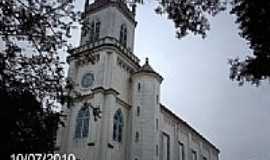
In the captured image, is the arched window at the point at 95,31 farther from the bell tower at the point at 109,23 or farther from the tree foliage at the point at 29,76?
the tree foliage at the point at 29,76

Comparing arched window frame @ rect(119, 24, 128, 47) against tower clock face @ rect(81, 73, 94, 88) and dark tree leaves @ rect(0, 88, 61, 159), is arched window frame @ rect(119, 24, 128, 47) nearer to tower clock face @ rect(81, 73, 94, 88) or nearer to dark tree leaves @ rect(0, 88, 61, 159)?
tower clock face @ rect(81, 73, 94, 88)

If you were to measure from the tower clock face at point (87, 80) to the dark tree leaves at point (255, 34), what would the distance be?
24440 millimetres

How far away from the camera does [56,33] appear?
34.2 feet

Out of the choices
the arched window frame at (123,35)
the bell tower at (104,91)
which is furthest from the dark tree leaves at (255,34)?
the arched window frame at (123,35)

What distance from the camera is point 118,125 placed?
108 ft

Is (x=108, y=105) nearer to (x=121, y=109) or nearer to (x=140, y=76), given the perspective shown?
(x=121, y=109)

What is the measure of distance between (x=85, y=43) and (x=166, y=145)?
1387cm

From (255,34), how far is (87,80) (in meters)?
26.3

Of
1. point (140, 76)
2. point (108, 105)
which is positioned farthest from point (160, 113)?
point (108, 105)

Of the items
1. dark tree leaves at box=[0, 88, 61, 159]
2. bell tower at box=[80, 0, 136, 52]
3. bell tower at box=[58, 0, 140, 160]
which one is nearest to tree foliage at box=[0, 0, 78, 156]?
dark tree leaves at box=[0, 88, 61, 159]

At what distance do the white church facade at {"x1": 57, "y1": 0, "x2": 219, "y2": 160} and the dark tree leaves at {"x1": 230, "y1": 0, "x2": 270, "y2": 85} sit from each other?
19551 millimetres

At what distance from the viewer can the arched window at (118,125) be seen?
32.3 meters

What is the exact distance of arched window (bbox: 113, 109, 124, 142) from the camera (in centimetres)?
3231

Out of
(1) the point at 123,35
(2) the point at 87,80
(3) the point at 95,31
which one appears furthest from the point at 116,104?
(3) the point at 95,31
